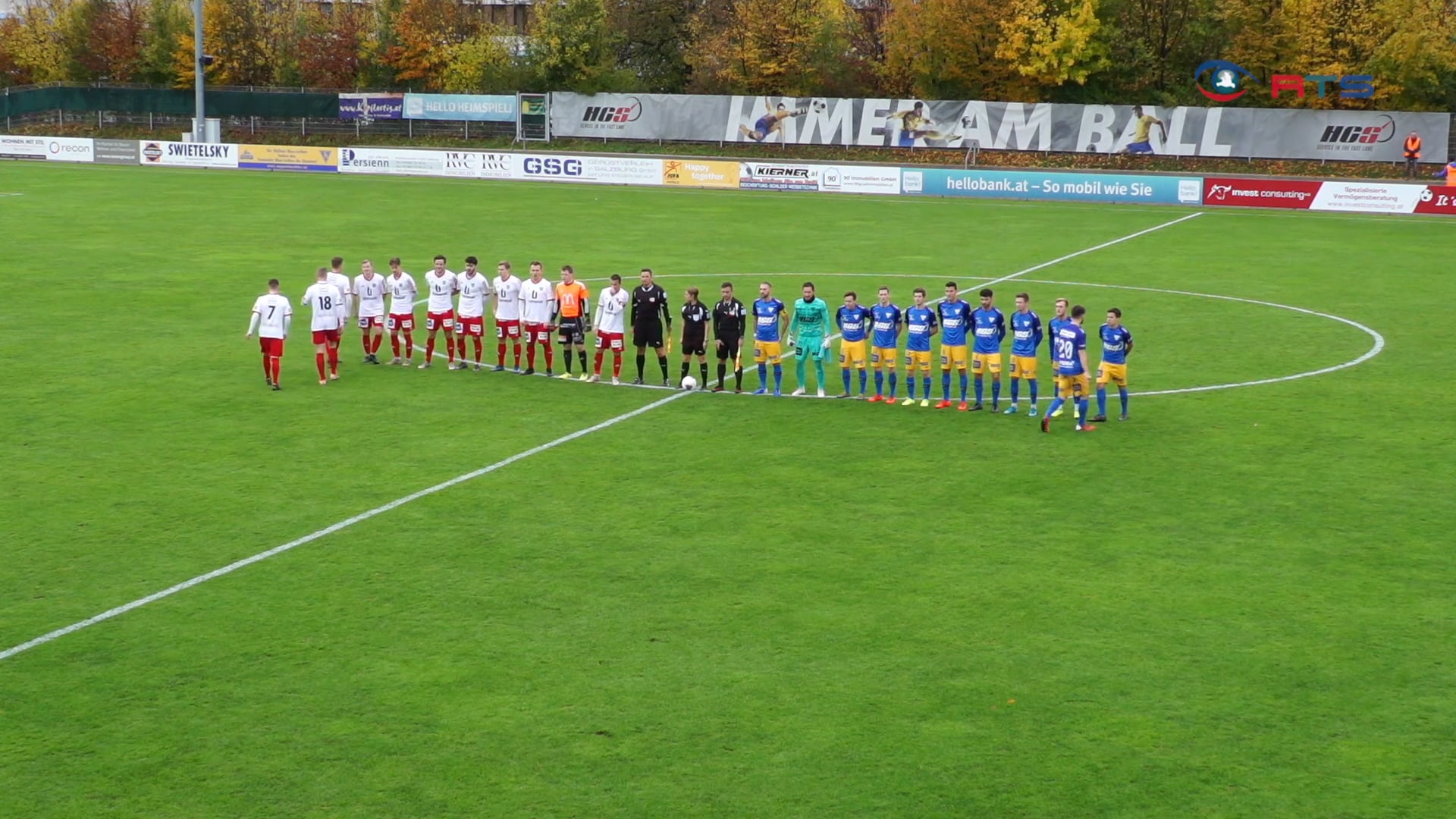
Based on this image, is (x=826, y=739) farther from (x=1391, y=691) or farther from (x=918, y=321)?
(x=918, y=321)

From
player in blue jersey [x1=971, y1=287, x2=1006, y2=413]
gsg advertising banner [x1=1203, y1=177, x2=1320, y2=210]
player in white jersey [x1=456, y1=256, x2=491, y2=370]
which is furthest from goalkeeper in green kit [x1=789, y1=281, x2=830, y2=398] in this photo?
gsg advertising banner [x1=1203, y1=177, x2=1320, y2=210]

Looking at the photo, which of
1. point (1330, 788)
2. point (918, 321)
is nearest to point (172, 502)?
point (918, 321)

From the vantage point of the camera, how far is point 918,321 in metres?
23.9

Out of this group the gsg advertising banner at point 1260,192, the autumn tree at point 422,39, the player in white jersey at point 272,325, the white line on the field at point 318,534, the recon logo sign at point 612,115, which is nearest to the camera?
the white line on the field at point 318,534

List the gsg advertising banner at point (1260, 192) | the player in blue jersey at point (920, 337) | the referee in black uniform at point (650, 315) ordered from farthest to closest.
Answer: the gsg advertising banner at point (1260, 192), the referee in black uniform at point (650, 315), the player in blue jersey at point (920, 337)

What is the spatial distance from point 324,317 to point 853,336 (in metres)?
9.26

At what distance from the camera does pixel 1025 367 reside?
23.1 metres

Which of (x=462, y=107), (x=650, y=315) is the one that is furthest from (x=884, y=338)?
(x=462, y=107)

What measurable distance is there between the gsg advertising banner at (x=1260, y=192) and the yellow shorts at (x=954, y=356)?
3611 centimetres

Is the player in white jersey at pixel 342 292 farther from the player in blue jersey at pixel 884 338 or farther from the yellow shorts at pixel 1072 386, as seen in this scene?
the yellow shorts at pixel 1072 386

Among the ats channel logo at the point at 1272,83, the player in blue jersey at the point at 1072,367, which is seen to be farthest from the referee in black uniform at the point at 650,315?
the ats channel logo at the point at 1272,83

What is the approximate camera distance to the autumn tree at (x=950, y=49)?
79250 millimetres

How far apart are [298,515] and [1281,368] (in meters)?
18.6

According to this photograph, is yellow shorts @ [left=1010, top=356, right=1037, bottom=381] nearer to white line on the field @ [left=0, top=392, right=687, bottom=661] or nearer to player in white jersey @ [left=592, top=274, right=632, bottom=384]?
white line on the field @ [left=0, top=392, right=687, bottom=661]
